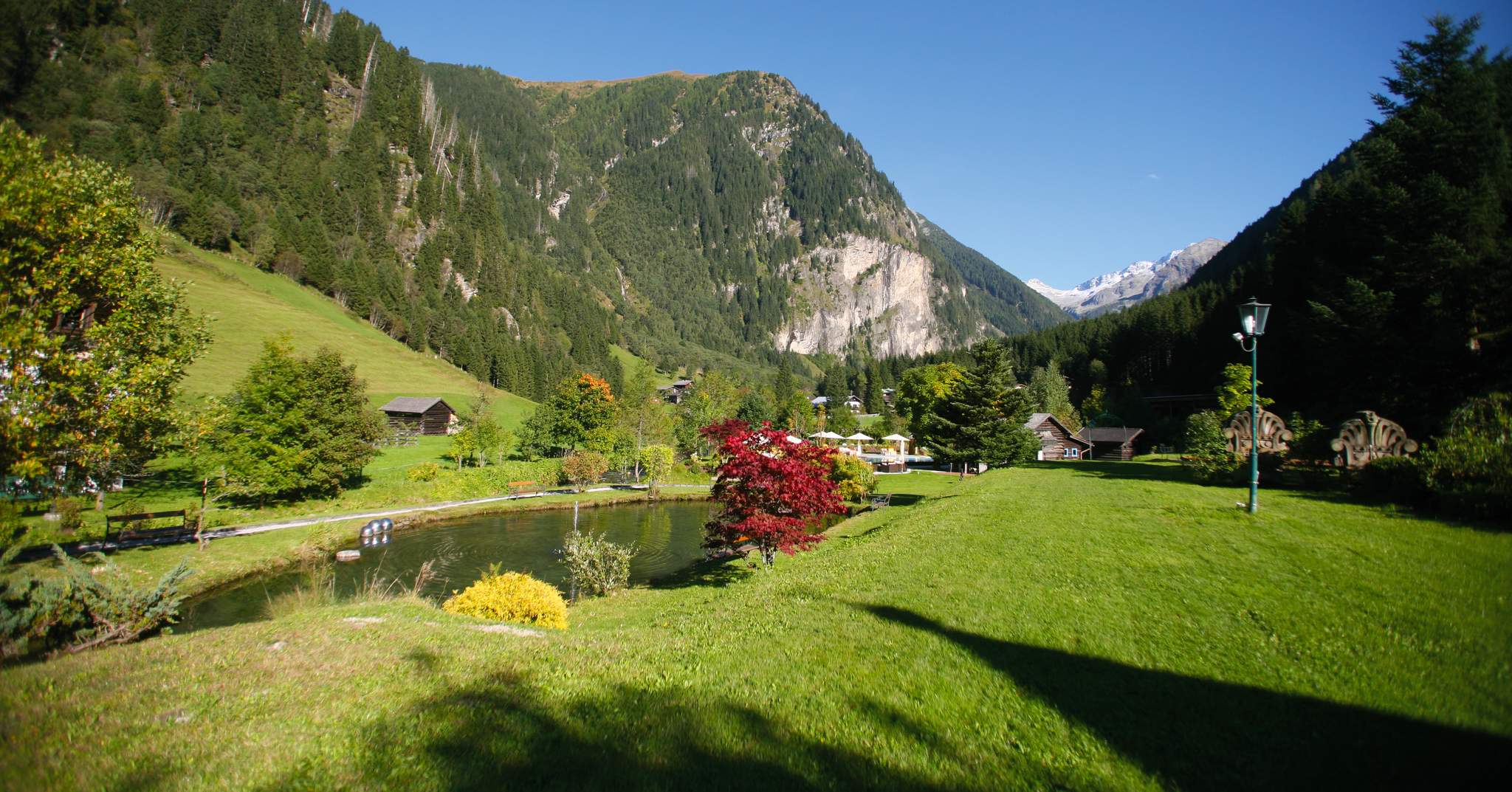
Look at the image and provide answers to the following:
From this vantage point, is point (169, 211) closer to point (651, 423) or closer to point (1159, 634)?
point (651, 423)

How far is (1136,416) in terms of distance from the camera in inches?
2840

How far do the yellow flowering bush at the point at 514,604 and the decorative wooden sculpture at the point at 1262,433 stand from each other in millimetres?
19627

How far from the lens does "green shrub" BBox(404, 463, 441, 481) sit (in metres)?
45.6

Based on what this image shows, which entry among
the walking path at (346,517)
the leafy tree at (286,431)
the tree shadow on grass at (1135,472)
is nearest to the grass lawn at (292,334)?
the leafy tree at (286,431)

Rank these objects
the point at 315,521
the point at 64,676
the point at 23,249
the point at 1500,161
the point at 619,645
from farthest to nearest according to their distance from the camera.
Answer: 1. the point at 315,521
2. the point at 1500,161
3. the point at 23,249
4. the point at 619,645
5. the point at 64,676

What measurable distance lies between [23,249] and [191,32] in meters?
162

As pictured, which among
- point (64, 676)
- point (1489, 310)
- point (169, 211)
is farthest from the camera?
point (169, 211)

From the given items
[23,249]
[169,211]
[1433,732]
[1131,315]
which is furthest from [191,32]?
[1131,315]

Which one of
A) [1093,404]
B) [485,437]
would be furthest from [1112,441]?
[485,437]

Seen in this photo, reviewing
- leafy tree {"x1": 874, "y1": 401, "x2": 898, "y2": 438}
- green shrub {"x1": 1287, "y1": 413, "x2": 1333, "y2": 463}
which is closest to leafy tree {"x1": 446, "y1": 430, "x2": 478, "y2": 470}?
leafy tree {"x1": 874, "y1": 401, "x2": 898, "y2": 438}

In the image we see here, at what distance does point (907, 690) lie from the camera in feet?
19.0

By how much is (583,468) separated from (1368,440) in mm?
49156

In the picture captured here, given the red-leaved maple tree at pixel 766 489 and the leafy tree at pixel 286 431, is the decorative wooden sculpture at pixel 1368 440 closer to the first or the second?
the red-leaved maple tree at pixel 766 489

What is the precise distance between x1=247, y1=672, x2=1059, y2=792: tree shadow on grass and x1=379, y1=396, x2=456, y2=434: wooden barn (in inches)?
2753
